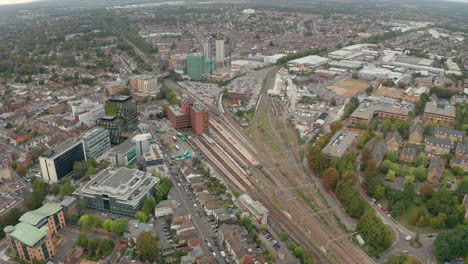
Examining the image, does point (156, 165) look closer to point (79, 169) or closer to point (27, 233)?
point (79, 169)

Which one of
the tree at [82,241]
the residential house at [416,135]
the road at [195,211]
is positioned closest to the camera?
the tree at [82,241]

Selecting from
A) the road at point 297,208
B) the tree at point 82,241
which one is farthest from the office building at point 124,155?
the road at point 297,208

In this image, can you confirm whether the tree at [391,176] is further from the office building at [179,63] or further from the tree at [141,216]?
the office building at [179,63]

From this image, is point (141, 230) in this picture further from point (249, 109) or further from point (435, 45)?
point (435, 45)

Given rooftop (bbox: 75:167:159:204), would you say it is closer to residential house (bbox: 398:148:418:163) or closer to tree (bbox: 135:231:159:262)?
tree (bbox: 135:231:159:262)

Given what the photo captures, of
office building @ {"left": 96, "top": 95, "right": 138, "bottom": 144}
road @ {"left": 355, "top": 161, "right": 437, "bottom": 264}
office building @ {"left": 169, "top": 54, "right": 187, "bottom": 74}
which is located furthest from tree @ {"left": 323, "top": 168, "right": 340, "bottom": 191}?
office building @ {"left": 169, "top": 54, "right": 187, "bottom": 74}
